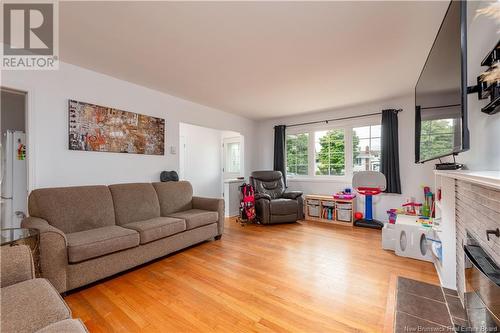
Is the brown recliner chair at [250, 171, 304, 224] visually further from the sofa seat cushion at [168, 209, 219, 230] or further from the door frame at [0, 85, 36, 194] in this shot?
the door frame at [0, 85, 36, 194]

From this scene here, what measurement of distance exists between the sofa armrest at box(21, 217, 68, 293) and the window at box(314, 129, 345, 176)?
4.43m

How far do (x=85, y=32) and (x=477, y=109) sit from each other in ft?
10.4

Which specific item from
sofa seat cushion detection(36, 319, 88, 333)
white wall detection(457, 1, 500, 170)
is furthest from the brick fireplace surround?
sofa seat cushion detection(36, 319, 88, 333)

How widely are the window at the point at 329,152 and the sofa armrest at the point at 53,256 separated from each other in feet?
14.5

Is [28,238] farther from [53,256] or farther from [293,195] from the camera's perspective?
[293,195]

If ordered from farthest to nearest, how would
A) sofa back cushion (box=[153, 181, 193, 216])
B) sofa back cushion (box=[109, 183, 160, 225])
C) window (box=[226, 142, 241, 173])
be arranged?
window (box=[226, 142, 241, 173]) → sofa back cushion (box=[153, 181, 193, 216]) → sofa back cushion (box=[109, 183, 160, 225])

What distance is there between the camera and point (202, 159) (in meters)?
5.71

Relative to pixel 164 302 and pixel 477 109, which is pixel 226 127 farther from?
pixel 477 109

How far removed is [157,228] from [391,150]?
4005 millimetres

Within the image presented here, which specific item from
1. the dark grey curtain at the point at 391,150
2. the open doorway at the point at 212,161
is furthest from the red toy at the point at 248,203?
the dark grey curtain at the point at 391,150

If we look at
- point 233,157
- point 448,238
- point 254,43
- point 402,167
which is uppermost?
point 254,43

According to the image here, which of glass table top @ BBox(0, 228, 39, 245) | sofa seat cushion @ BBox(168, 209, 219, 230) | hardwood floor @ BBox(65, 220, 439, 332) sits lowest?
hardwood floor @ BBox(65, 220, 439, 332)

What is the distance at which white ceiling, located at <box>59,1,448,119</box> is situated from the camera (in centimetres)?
167

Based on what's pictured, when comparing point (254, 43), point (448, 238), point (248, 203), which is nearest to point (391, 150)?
point (448, 238)
